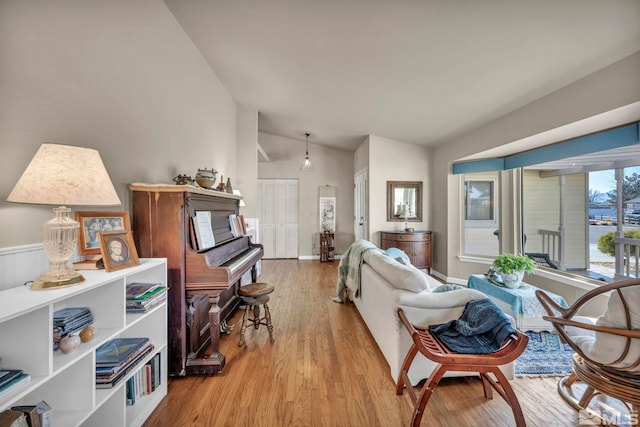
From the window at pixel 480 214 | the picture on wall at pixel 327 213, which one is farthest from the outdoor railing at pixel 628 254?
the picture on wall at pixel 327 213

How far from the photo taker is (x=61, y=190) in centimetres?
108

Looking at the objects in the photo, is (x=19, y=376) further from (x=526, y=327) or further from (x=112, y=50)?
(x=526, y=327)

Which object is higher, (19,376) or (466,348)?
(19,376)

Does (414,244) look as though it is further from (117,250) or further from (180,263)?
(117,250)

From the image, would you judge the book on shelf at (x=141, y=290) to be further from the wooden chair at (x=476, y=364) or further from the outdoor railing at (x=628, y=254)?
the outdoor railing at (x=628, y=254)

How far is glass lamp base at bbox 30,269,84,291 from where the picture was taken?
3.60ft

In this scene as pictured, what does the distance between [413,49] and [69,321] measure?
118 inches

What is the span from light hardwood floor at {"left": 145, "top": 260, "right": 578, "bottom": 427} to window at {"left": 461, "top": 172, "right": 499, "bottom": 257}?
8.61 ft

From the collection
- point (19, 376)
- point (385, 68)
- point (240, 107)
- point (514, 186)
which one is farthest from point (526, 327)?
point (240, 107)

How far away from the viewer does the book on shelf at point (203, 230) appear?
205cm

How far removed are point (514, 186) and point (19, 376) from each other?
4.96 meters

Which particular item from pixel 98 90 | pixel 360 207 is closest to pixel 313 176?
pixel 360 207

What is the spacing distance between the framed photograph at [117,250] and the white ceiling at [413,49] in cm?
205

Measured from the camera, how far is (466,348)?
1.50 m
